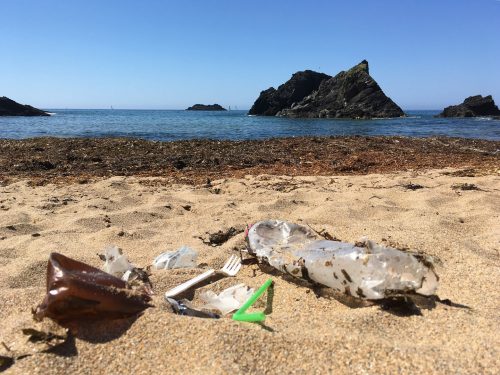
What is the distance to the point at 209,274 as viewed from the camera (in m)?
2.48

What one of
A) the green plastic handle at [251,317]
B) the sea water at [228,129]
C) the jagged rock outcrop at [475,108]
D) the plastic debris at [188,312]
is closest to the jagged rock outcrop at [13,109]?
the sea water at [228,129]

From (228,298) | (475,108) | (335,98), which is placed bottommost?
(228,298)

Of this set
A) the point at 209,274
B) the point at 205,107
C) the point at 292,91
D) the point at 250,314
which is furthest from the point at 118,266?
the point at 205,107

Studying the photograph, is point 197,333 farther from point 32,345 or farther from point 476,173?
point 476,173

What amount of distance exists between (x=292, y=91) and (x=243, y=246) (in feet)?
201

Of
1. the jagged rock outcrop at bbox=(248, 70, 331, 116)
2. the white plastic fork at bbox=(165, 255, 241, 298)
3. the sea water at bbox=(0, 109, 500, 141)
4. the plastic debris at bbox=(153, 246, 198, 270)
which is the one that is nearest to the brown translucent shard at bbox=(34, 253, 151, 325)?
the white plastic fork at bbox=(165, 255, 241, 298)

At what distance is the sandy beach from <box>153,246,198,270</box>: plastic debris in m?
0.10

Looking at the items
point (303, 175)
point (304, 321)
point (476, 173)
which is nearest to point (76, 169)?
point (303, 175)

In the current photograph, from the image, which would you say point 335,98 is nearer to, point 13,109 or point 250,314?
point 13,109

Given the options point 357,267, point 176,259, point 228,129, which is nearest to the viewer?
point 357,267

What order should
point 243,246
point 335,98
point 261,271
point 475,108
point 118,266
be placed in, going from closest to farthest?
point 118,266 < point 261,271 < point 243,246 < point 475,108 < point 335,98

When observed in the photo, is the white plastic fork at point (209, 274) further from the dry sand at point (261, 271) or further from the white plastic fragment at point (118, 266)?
the white plastic fragment at point (118, 266)

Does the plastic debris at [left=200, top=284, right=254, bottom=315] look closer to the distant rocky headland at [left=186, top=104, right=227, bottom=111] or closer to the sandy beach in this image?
the sandy beach

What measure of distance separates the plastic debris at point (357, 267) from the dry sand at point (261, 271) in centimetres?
10
